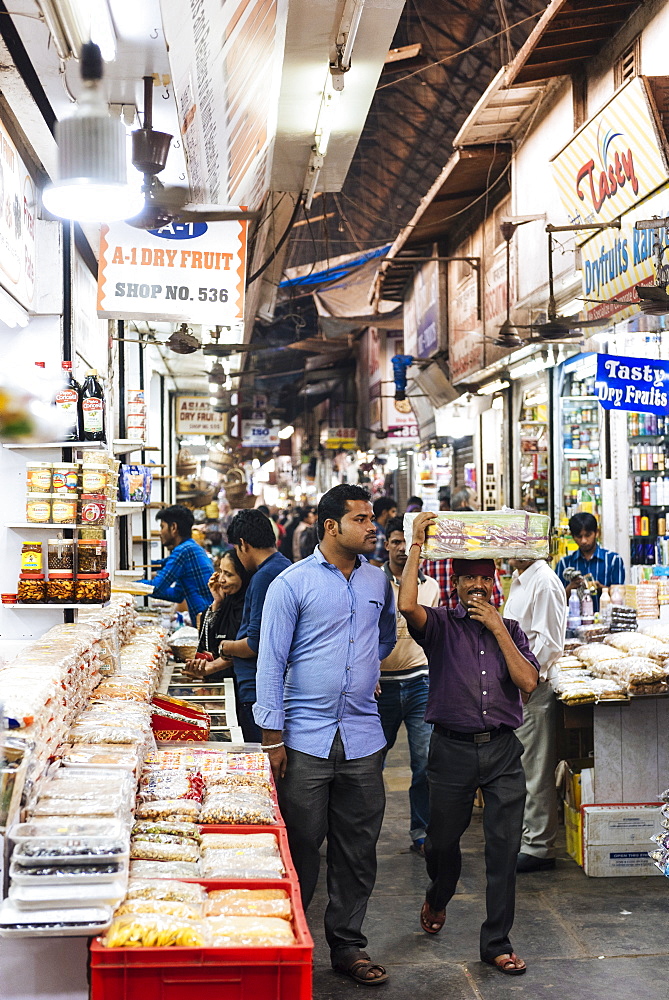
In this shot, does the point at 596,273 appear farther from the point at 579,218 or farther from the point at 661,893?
the point at 661,893

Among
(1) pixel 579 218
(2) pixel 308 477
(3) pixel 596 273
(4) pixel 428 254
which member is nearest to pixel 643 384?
(3) pixel 596 273

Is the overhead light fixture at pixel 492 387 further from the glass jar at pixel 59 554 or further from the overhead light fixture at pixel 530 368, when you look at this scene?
the glass jar at pixel 59 554

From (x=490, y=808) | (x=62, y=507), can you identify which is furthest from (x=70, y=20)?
(x=490, y=808)

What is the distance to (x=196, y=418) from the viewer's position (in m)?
16.2

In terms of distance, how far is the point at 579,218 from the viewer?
8.05 metres

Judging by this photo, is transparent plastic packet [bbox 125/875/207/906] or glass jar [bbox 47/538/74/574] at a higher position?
glass jar [bbox 47/538/74/574]

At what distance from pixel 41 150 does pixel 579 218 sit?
186 inches

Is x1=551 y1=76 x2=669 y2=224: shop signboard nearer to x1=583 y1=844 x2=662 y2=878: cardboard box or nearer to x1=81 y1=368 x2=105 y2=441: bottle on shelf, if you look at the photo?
x1=81 y1=368 x2=105 y2=441: bottle on shelf

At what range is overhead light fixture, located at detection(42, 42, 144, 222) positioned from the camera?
3180 millimetres

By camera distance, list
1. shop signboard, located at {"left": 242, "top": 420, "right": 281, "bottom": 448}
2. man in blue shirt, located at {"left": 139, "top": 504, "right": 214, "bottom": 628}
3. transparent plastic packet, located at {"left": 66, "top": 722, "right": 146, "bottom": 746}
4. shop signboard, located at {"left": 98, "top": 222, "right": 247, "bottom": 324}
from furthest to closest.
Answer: shop signboard, located at {"left": 242, "top": 420, "right": 281, "bottom": 448}, man in blue shirt, located at {"left": 139, "top": 504, "right": 214, "bottom": 628}, shop signboard, located at {"left": 98, "top": 222, "right": 247, "bottom": 324}, transparent plastic packet, located at {"left": 66, "top": 722, "right": 146, "bottom": 746}

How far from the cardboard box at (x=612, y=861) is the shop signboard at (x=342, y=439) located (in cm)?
2104

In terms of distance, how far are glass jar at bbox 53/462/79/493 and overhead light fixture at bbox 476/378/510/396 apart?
905cm

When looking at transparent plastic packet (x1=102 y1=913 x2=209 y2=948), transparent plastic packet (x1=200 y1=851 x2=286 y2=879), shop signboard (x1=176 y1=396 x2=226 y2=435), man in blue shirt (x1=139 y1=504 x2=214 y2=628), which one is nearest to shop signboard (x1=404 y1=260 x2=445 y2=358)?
shop signboard (x1=176 y1=396 x2=226 y2=435)

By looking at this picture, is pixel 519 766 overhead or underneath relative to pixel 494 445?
underneath
